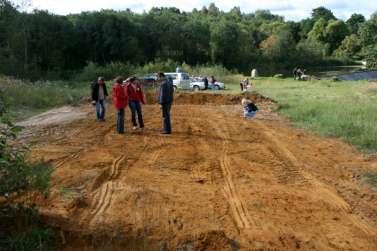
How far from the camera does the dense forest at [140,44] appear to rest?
60.2 meters

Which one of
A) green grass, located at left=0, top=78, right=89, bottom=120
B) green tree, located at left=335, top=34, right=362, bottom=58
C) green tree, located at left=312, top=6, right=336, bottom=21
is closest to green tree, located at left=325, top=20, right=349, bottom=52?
green tree, located at left=335, top=34, right=362, bottom=58

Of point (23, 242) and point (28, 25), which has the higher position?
point (28, 25)

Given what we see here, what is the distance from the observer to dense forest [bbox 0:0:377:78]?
6022 cm

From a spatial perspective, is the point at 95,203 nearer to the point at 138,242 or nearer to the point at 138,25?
the point at 138,242

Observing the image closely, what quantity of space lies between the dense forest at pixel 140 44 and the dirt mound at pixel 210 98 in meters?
24.2

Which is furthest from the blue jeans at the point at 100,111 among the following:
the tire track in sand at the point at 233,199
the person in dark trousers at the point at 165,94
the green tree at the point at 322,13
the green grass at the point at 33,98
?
the green tree at the point at 322,13

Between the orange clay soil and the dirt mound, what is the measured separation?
415 inches

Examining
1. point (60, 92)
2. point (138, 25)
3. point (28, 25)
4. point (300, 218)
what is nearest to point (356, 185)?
point (300, 218)

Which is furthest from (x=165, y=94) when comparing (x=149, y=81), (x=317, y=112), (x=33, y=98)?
(x=149, y=81)

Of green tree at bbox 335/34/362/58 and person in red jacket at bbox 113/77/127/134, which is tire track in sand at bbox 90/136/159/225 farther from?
green tree at bbox 335/34/362/58

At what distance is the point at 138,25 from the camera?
7575cm

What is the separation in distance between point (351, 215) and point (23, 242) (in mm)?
5165

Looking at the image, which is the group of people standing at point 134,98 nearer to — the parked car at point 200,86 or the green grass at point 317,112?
the green grass at point 317,112

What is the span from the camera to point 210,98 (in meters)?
30.0
